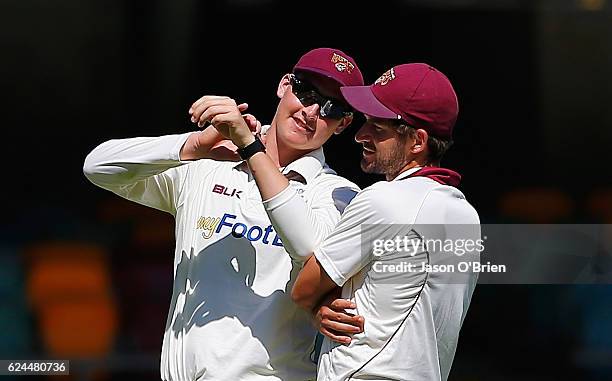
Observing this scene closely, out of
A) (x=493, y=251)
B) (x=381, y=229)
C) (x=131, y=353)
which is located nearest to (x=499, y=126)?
(x=493, y=251)

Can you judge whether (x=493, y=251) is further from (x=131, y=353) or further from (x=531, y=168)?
(x=131, y=353)

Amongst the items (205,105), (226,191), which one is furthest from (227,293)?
(205,105)

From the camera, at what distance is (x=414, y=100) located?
2250 millimetres

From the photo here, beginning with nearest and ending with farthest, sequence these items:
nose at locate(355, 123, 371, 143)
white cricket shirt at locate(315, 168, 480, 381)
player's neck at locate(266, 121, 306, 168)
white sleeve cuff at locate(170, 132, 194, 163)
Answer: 1. white cricket shirt at locate(315, 168, 480, 381)
2. nose at locate(355, 123, 371, 143)
3. white sleeve cuff at locate(170, 132, 194, 163)
4. player's neck at locate(266, 121, 306, 168)

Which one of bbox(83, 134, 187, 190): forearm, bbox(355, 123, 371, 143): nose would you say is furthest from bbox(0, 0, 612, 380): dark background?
bbox(355, 123, 371, 143): nose

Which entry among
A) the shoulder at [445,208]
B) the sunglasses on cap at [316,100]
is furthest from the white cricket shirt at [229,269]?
the shoulder at [445,208]

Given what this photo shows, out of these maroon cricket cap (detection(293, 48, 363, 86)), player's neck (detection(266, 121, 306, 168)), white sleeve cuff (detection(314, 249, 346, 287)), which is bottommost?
white sleeve cuff (detection(314, 249, 346, 287))

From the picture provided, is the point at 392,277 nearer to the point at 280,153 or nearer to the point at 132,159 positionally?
the point at 280,153

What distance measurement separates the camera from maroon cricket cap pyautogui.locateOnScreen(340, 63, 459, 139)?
2246mm

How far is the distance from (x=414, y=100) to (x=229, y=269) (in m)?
0.56

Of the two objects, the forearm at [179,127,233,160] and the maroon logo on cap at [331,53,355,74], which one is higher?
the maroon logo on cap at [331,53,355,74]

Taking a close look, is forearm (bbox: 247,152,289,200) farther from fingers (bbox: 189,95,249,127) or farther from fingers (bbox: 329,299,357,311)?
fingers (bbox: 329,299,357,311)

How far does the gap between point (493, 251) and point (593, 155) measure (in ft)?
1.94

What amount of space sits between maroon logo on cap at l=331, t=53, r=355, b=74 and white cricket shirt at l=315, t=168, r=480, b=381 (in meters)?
0.37
